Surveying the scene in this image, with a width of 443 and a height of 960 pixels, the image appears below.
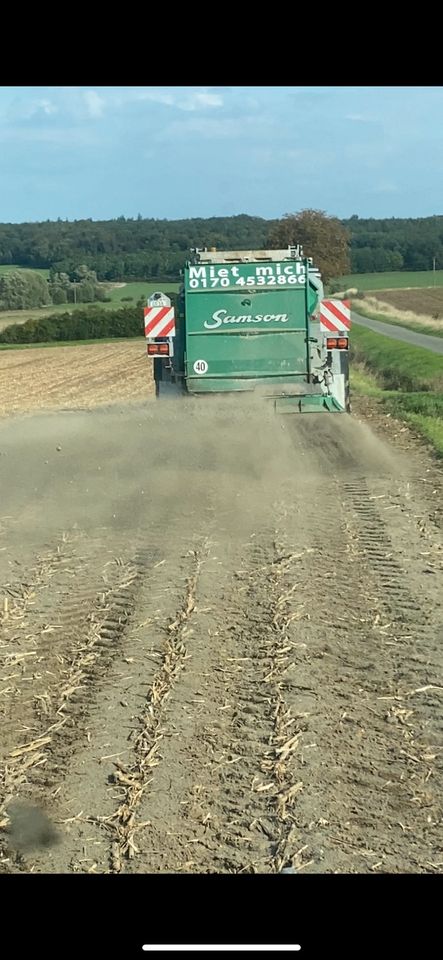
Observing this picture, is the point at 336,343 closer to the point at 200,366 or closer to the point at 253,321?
the point at 253,321

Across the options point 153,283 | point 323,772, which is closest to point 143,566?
point 323,772

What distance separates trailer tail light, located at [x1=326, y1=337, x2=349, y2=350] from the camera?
1448 cm

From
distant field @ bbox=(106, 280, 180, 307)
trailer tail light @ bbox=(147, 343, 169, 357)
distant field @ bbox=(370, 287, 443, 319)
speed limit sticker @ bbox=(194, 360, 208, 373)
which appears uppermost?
trailer tail light @ bbox=(147, 343, 169, 357)

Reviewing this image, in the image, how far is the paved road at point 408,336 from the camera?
131ft

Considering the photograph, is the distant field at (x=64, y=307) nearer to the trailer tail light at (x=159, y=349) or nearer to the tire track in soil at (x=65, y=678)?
the trailer tail light at (x=159, y=349)

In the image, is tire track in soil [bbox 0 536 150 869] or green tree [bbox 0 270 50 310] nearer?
tire track in soil [bbox 0 536 150 869]

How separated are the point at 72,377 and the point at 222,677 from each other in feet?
96.6

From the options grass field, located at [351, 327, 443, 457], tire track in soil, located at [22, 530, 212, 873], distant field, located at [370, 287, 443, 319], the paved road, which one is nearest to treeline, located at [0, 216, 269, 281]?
the paved road

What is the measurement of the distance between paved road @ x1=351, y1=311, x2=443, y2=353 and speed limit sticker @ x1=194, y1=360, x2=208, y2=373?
71.0ft

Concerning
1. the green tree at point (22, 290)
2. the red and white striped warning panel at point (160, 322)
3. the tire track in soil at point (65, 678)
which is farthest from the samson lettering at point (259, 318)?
the green tree at point (22, 290)

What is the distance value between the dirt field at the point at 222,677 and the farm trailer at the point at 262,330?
6.11ft

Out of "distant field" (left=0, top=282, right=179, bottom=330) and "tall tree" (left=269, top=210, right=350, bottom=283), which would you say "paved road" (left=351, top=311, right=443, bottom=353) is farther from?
"distant field" (left=0, top=282, right=179, bottom=330)

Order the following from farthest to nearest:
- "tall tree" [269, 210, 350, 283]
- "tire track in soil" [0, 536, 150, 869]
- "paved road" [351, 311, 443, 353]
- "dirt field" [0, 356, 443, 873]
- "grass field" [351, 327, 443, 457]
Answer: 1. "tall tree" [269, 210, 350, 283]
2. "paved road" [351, 311, 443, 353]
3. "grass field" [351, 327, 443, 457]
4. "tire track in soil" [0, 536, 150, 869]
5. "dirt field" [0, 356, 443, 873]
